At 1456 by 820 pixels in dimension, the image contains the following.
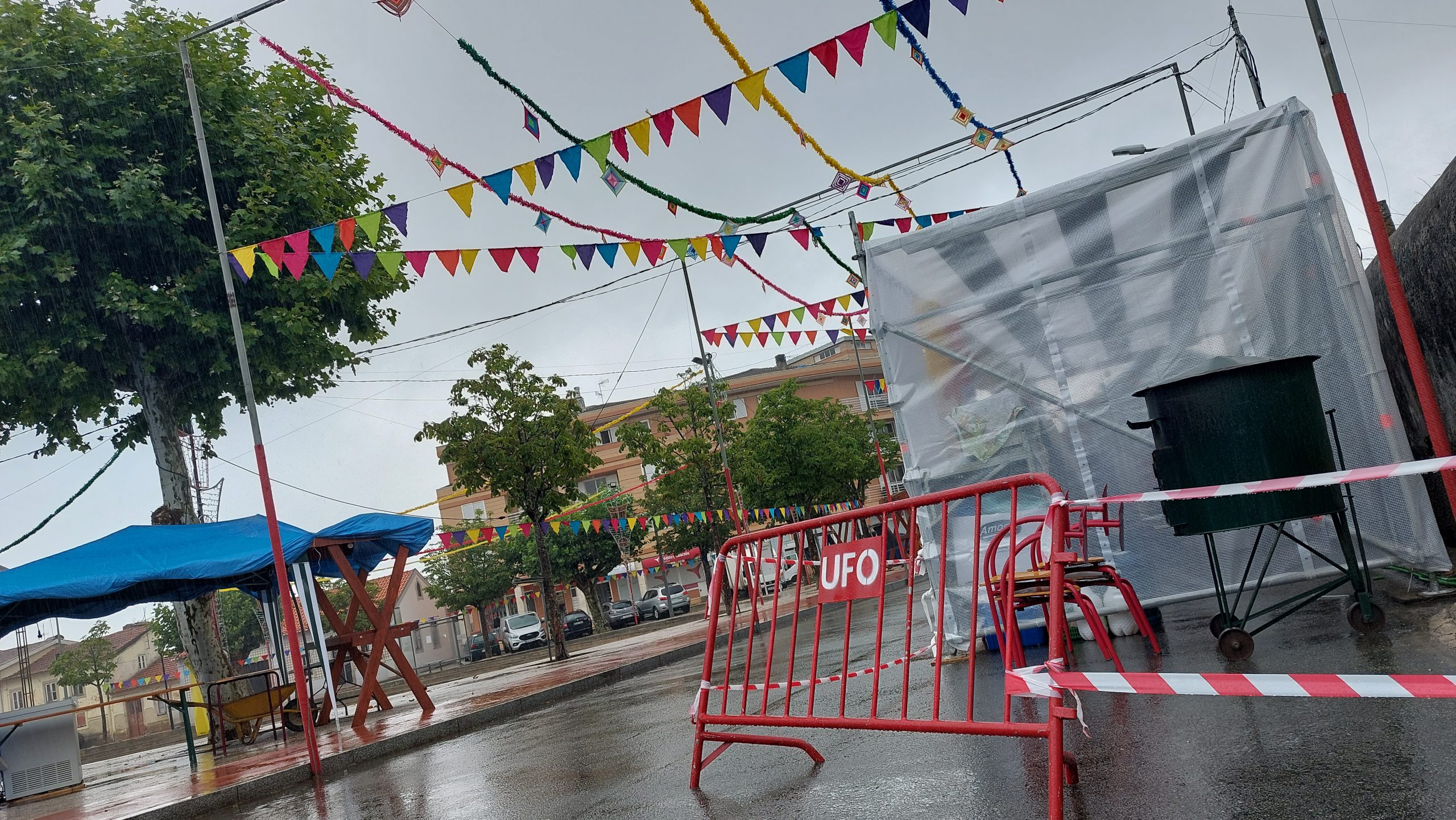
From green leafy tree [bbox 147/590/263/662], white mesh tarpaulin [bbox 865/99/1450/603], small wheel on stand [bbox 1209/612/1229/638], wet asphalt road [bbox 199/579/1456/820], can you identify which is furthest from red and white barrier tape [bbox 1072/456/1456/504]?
green leafy tree [bbox 147/590/263/662]

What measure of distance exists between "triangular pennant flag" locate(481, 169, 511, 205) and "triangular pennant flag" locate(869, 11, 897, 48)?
367 cm

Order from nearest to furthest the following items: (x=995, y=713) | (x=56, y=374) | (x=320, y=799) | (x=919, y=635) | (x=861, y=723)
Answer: (x=861, y=723)
(x=995, y=713)
(x=320, y=799)
(x=919, y=635)
(x=56, y=374)

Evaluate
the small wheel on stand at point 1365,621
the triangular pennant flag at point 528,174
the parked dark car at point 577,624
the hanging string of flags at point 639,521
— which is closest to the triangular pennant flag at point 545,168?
the triangular pennant flag at point 528,174

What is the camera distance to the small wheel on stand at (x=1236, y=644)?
6125 millimetres

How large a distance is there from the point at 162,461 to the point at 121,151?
4.53m

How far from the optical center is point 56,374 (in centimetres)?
1442

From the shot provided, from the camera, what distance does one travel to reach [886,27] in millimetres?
8750

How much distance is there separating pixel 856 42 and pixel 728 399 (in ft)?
167

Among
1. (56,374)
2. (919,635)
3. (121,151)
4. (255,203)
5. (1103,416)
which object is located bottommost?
(919,635)

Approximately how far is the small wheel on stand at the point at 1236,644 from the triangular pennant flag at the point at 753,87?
5.74 meters

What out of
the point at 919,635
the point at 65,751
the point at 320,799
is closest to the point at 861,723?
the point at 320,799

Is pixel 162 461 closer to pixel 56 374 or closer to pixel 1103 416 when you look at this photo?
pixel 56 374

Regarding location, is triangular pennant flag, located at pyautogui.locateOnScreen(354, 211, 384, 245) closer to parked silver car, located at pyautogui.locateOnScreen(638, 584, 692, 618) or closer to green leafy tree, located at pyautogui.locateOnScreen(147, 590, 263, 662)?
parked silver car, located at pyautogui.locateOnScreen(638, 584, 692, 618)

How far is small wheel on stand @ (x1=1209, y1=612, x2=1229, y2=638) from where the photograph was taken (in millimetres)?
6441
